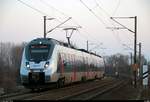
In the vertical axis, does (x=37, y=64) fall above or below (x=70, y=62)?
below

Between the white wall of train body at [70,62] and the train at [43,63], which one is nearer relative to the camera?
the train at [43,63]

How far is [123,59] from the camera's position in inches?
6107

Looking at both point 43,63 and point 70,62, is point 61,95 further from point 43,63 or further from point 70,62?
point 70,62

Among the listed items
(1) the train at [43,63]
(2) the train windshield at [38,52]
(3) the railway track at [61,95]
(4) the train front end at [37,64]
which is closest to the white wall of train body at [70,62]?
(1) the train at [43,63]

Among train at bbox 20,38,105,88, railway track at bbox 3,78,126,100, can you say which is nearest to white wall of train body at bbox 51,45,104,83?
train at bbox 20,38,105,88

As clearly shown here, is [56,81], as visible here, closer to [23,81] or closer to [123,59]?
[23,81]

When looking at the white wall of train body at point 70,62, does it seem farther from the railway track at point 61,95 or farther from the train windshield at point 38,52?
the railway track at point 61,95

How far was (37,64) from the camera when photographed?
3108cm

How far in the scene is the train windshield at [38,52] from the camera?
3139 cm

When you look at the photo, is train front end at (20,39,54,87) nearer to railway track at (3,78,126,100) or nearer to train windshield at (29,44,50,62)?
train windshield at (29,44,50,62)

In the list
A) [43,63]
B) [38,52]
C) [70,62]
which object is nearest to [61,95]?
[43,63]

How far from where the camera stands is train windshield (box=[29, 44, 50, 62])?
103ft

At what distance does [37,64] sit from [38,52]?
1065 millimetres

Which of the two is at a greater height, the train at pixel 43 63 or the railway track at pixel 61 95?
the train at pixel 43 63
